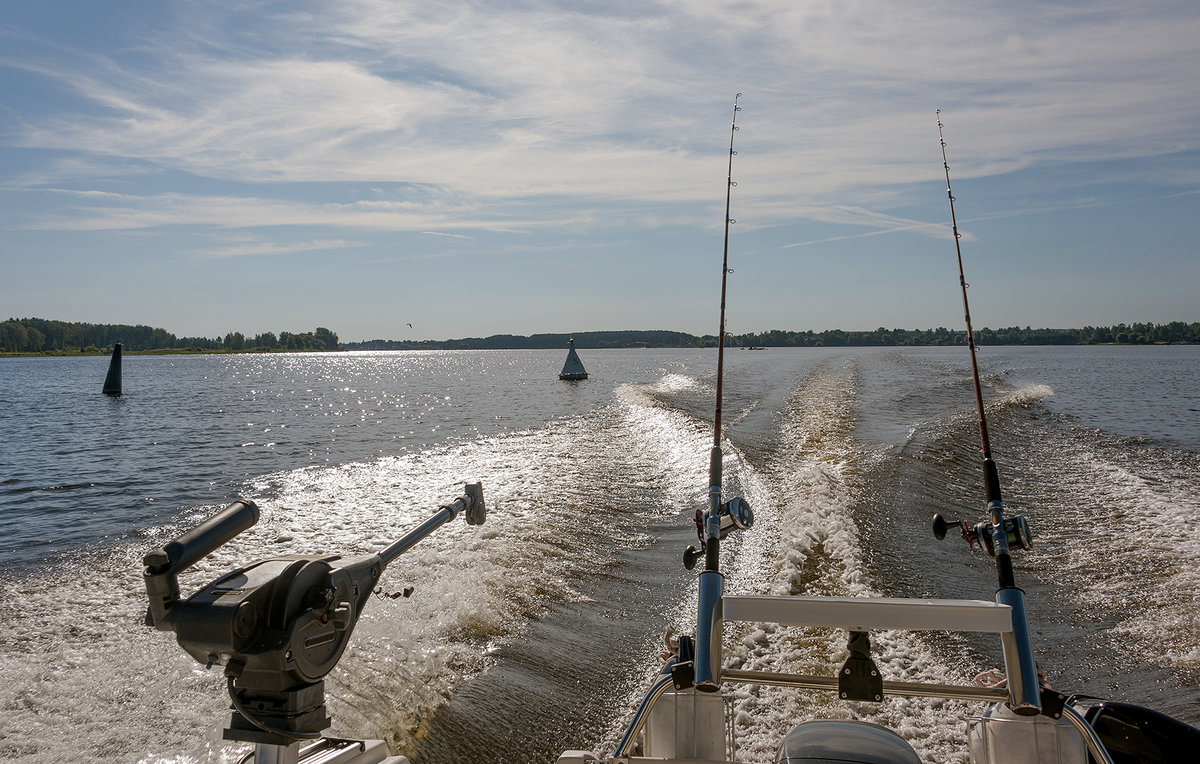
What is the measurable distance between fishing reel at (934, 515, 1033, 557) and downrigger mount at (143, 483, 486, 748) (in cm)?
229

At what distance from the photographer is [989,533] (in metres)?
3.20

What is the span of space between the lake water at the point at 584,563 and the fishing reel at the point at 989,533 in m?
1.29

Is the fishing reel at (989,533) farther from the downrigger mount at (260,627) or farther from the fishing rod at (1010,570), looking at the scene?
the downrigger mount at (260,627)

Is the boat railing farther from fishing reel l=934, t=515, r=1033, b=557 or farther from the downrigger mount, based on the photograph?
the downrigger mount

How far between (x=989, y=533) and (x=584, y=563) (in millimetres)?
4791

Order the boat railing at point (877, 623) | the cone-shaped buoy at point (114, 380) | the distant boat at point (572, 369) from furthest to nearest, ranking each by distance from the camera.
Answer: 1. the distant boat at point (572, 369)
2. the cone-shaped buoy at point (114, 380)
3. the boat railing at point (877, 623)

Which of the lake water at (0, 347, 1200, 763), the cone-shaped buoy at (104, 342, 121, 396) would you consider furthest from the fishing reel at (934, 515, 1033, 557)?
the cone-shaped buoy at (104, 342, 121, 396)

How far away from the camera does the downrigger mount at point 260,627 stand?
76.9 inches

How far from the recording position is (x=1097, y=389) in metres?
27.4

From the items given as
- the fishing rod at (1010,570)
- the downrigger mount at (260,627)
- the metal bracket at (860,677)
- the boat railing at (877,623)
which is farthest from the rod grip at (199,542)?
the fishing rod at (1010,570)

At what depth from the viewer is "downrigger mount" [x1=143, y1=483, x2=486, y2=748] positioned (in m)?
1.95

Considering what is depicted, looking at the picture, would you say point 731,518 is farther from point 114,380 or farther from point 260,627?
point 114,380

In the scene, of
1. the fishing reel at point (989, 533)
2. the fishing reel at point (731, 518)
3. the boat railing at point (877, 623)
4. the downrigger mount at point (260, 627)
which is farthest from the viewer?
the fishing reel at point (731, 518)

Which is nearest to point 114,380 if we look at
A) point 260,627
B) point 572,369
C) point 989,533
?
point 572,369
